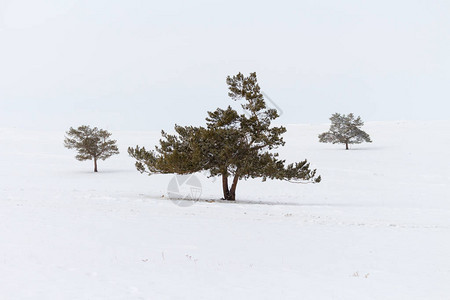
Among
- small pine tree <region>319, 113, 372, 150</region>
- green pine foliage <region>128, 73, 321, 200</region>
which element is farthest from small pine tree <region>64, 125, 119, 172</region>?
small pine tree <region>319, 113, 372, 150</region>

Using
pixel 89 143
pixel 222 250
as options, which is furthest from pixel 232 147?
pixel 89 143

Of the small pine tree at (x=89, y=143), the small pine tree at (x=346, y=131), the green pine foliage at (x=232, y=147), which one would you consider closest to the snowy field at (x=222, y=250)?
the green pine foliage at (x=232, y=147)

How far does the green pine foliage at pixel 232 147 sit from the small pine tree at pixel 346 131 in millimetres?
38784

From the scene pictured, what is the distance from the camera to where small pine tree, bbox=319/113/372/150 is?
60062 mm

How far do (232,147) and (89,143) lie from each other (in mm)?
26439

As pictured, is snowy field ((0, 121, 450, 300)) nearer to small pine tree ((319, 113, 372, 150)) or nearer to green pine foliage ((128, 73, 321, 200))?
green pine foliage ((128, 73, 321, 200))

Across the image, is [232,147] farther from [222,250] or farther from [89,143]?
[89,143]

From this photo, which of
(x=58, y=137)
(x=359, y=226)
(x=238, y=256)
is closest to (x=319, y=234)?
(x=359, y=226)

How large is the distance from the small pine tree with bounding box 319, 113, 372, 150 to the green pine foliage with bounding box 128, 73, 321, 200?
127 ft

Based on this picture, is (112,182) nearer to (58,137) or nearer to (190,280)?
(190,280)

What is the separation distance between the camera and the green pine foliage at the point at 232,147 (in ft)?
73.6

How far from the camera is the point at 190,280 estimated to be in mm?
8227

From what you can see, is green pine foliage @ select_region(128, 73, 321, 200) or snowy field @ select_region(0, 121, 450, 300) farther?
green pine foliage @ select_region(128, 73, 321, 200)

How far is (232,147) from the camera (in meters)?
22.8
